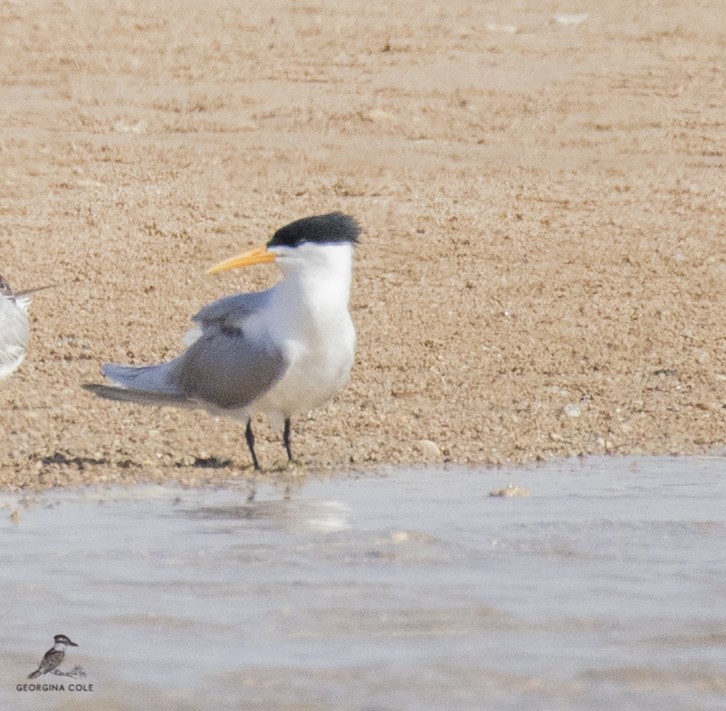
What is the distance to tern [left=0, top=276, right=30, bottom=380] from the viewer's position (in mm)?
9016

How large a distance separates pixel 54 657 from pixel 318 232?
2.76 meters

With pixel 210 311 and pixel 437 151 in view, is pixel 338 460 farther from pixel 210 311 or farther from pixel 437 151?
pixel 437 151

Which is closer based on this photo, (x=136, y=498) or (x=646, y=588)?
(x=646, y=588)

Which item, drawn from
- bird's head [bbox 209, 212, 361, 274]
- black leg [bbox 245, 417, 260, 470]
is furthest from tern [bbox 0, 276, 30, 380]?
bird's head [bbox 209, 212, 361, 274]

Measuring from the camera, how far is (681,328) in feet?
33.2

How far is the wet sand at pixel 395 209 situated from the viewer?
844cm

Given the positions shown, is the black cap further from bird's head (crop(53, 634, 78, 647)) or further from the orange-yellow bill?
bird's head (crop(53, 634, 78, 647))

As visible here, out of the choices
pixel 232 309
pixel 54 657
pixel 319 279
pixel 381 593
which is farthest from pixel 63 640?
pixel 232 309

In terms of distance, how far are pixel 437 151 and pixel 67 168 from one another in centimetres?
238

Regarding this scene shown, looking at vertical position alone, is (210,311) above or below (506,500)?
above

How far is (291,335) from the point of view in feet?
25.1

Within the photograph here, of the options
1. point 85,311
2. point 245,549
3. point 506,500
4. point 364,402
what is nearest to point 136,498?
point 245,549

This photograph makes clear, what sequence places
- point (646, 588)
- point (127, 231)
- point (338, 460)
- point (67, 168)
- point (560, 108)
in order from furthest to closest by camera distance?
point (560, 108) < point (67, 168) < point (127, 231) < point (338, 460) < point (646, 588)

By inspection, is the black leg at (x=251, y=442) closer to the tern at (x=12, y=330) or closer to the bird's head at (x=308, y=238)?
the bird's head at (x=308, y=238)
